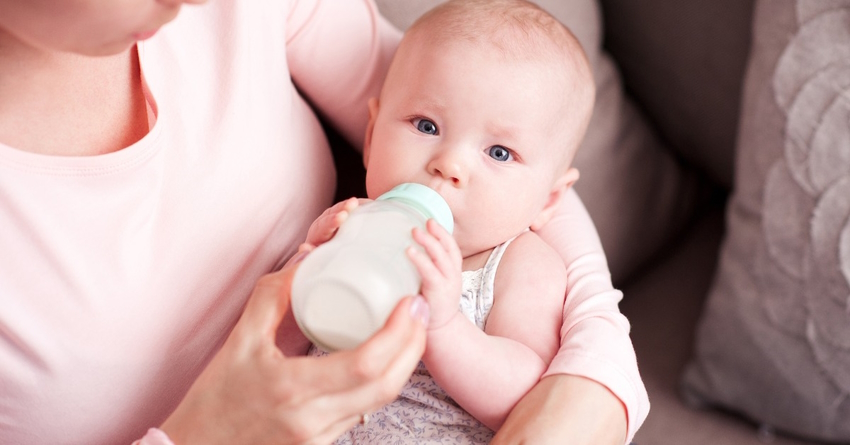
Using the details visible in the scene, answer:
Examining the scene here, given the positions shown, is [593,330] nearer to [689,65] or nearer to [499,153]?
[499,153]

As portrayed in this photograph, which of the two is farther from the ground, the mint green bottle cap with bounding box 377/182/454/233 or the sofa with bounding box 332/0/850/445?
the mint green bottle cap with bounding box 377/182/454/233

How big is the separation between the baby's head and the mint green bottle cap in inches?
2.8

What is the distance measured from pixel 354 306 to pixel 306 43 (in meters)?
0.58

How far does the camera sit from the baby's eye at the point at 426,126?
101cm

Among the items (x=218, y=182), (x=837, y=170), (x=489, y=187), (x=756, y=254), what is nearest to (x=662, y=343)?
(x=756, y=254)

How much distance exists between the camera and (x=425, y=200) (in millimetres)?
860

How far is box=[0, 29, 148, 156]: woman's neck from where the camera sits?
83cm

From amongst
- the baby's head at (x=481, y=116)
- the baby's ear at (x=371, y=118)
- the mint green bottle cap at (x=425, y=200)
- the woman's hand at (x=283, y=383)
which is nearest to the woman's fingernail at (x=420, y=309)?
the woman's hand at (x=283, y=383)

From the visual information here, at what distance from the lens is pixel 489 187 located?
982mm

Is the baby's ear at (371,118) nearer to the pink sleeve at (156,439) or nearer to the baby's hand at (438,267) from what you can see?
the baby's hand at (438,267)

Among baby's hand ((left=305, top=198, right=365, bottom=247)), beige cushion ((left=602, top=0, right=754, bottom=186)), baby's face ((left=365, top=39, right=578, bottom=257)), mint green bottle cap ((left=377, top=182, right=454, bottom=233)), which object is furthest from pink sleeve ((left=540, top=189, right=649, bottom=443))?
beige cushion ((left=602, top=0, right=754, bottom=186))

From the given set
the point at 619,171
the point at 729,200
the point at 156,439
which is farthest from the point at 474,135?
the point at 729,200

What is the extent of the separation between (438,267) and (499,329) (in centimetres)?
23

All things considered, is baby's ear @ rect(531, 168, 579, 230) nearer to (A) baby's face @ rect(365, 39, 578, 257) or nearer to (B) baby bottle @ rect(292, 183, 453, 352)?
(A) baby's face @ rect(365, 39, 578, 257)
